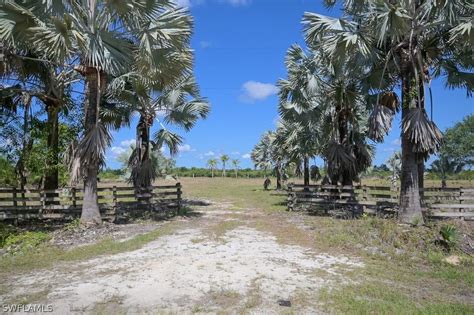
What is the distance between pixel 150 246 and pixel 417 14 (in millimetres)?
8545

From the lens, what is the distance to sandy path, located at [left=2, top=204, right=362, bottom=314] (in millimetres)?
4883

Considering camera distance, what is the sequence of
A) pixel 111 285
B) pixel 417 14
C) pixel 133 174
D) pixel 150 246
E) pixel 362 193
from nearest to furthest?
pixel 111 285, pixel 150 246, pixel 417 14, pixel 362 193, pixel 133 174

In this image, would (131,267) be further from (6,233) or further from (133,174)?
(133,174)

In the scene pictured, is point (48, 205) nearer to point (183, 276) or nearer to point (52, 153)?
point (52, 153)

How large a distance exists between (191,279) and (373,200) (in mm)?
8941

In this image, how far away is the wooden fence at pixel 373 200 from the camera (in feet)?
34.8

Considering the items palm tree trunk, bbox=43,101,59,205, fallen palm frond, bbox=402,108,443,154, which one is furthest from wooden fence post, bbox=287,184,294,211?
palm tree trunk, bbox=43,101,59,205

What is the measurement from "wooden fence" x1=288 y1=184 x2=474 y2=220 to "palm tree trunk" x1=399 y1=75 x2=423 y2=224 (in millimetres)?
974

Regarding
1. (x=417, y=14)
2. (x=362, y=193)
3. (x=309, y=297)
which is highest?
(x=417, y=14)

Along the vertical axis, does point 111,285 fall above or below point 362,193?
below

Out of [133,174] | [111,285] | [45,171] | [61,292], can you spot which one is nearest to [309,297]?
[111,285]

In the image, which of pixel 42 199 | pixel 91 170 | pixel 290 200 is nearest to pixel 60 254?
pixel 91 170

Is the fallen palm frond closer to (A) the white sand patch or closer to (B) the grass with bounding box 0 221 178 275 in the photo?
(A) the white sand patch

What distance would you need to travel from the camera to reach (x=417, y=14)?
30.2ft
